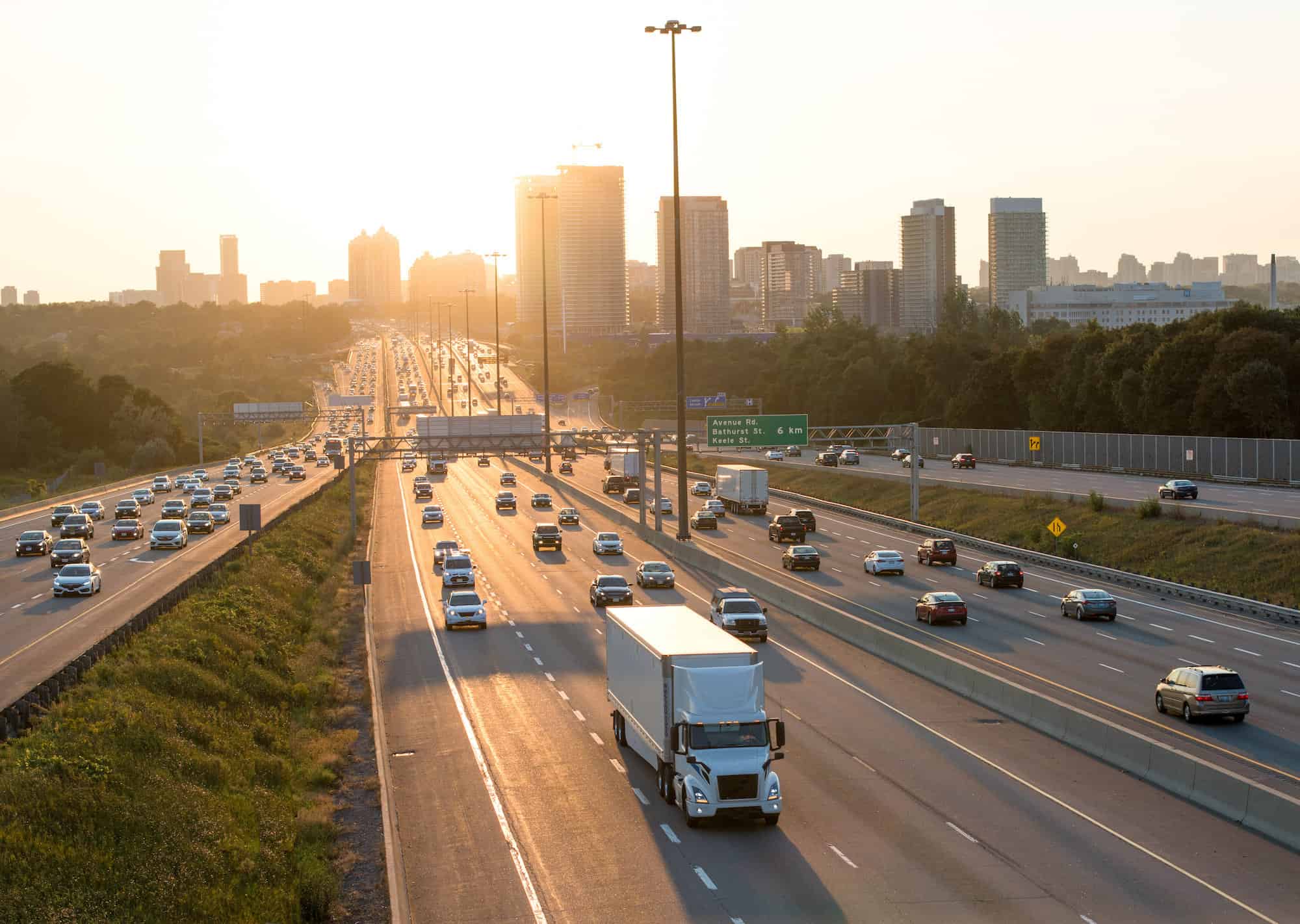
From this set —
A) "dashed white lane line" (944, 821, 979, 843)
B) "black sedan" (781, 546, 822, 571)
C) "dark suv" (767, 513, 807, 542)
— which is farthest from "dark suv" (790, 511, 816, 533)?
"dashed white lane line" (944, 821, 979, 843)

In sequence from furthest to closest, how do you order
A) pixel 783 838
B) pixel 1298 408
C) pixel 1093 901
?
pixel 1298 408
pixel 783 838
pixel 1093 901

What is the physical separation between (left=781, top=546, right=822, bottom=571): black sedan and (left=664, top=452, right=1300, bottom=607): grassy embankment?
12.1m

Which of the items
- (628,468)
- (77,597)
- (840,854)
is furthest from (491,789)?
(628,468)

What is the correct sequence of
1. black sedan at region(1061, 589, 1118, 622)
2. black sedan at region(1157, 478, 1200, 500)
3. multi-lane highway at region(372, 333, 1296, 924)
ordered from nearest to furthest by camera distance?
1. multi-lane highway at region(372, 333, 1296, 924)
2. black sedan at region(1061, 589, 1118, 622)
3. black sedan at region(1157, 478, 1200, 500)

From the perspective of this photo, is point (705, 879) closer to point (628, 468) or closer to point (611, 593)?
point (611, 593)

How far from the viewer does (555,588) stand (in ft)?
184

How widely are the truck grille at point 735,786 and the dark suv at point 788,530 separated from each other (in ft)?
163

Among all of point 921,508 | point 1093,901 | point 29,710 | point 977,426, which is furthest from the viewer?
point 977,426

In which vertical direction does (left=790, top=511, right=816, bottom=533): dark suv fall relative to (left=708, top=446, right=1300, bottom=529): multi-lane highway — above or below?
below

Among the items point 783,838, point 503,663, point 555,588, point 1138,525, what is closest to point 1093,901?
point 783,838

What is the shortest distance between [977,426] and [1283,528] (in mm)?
82594

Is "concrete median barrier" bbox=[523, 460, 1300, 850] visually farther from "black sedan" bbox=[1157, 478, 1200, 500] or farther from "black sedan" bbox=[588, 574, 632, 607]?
"black sedan" bbox=[1157, 478, 1200, 500]

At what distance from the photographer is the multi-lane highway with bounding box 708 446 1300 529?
6012 cm

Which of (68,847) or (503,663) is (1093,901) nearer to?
(68,847)
